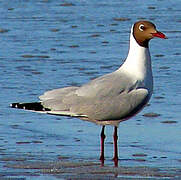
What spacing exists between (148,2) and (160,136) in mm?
8653

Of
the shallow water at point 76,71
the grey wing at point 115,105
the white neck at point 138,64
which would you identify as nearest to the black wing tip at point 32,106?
the grey wing at point 115,105

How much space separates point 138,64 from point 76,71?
3.30 m

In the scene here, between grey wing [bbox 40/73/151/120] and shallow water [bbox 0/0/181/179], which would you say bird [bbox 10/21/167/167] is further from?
shallow water [bbox 0/0/181/179]

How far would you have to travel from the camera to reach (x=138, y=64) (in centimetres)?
759

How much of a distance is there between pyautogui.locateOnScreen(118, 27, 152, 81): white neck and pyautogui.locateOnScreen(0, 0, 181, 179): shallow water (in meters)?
0.65

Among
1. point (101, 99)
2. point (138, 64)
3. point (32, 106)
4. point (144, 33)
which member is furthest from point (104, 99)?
point (144, 33)

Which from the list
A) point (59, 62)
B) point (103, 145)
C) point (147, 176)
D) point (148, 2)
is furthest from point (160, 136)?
→ point (148, 2)

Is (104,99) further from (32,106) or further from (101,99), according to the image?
(32,106)

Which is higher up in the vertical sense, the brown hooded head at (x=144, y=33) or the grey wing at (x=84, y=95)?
the brown hooded head at (x=144, y=33)

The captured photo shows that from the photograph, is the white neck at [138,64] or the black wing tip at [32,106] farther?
the white neck at [138,64]

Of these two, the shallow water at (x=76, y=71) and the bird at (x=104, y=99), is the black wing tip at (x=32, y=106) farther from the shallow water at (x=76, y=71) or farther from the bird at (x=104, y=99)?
the shallow water at (x=76, y=71)

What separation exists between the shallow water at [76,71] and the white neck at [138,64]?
2.12 feet

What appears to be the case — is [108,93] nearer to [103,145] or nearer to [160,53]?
[103,145]

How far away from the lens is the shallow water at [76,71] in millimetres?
7508
